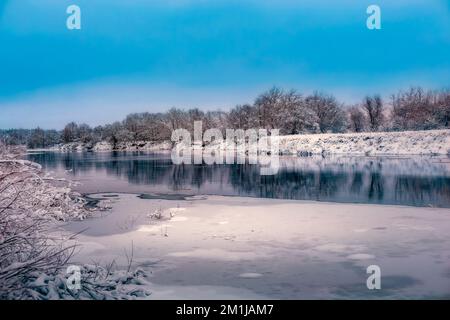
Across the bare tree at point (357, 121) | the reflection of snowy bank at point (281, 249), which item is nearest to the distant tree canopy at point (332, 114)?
the bare tree at point (357, 121)

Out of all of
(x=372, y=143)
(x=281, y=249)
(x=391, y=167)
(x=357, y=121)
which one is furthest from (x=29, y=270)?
(x=357, y=121)

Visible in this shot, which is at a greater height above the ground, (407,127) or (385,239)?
(407,127)

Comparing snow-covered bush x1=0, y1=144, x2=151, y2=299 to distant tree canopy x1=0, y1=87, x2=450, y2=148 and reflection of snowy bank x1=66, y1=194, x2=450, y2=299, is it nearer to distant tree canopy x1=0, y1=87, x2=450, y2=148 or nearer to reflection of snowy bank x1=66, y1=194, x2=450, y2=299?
reflection of snowy bank x1=66, y1=194, x2=450, y2=299

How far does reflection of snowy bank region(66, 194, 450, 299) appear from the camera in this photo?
25.9ft

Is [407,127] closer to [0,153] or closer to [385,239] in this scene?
[385,239]

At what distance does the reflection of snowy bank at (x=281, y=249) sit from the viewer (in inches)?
311

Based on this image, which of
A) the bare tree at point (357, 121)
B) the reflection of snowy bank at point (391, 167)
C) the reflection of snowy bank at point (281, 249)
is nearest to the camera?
the reflection of snowy bank at point (281, 249)

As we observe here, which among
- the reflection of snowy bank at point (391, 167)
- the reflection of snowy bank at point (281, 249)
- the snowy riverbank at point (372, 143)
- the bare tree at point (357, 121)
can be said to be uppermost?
the bare tree at point (357, 121)

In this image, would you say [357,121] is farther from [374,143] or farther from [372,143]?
[374,143]

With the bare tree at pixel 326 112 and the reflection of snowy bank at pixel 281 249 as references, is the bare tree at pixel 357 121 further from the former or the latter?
the reflection of snowy bank at pixel 281 249

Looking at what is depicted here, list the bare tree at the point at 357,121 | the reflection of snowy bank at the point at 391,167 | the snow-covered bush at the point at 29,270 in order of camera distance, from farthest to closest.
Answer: the bare tree at the point at 357,121 → the reflection of snowy bank at the point at 391,167 → the snow-covered bush at the point at 29,270
